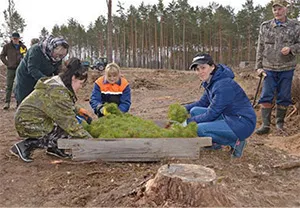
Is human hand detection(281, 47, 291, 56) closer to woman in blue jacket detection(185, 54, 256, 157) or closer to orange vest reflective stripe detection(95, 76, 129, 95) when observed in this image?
woman in blue jacket detection(185, 54, 256, 157)

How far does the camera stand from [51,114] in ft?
13.9

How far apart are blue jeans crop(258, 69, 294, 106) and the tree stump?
3650 millimetres

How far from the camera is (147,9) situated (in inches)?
1993

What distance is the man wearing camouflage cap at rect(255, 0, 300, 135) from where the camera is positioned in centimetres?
611

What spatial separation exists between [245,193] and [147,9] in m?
49.3

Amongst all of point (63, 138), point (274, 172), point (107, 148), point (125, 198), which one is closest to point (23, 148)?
point (63, 138)

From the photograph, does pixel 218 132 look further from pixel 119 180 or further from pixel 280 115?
pixel 280 115

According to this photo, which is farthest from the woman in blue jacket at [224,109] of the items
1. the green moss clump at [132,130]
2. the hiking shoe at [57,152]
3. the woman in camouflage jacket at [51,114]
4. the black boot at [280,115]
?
the black boot at [280,115]

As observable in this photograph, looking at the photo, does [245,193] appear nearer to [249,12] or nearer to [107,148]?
[107,148]

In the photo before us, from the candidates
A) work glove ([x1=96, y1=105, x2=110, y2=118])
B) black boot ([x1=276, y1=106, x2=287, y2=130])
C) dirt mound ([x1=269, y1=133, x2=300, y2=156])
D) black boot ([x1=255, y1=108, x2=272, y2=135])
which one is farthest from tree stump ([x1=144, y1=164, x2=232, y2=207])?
black boot ([x1=276, y1=106, x2=287, y2=130])

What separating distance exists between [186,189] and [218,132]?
72.2 inches

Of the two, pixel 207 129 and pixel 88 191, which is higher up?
pixel 207 129

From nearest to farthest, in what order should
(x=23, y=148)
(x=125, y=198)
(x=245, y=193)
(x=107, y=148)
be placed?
(x=125, y=198) → (x=245, y=193) → (x=107, y=148) → (x=23, y=148)

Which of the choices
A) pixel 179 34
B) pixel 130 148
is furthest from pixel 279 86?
pixel 179 34
